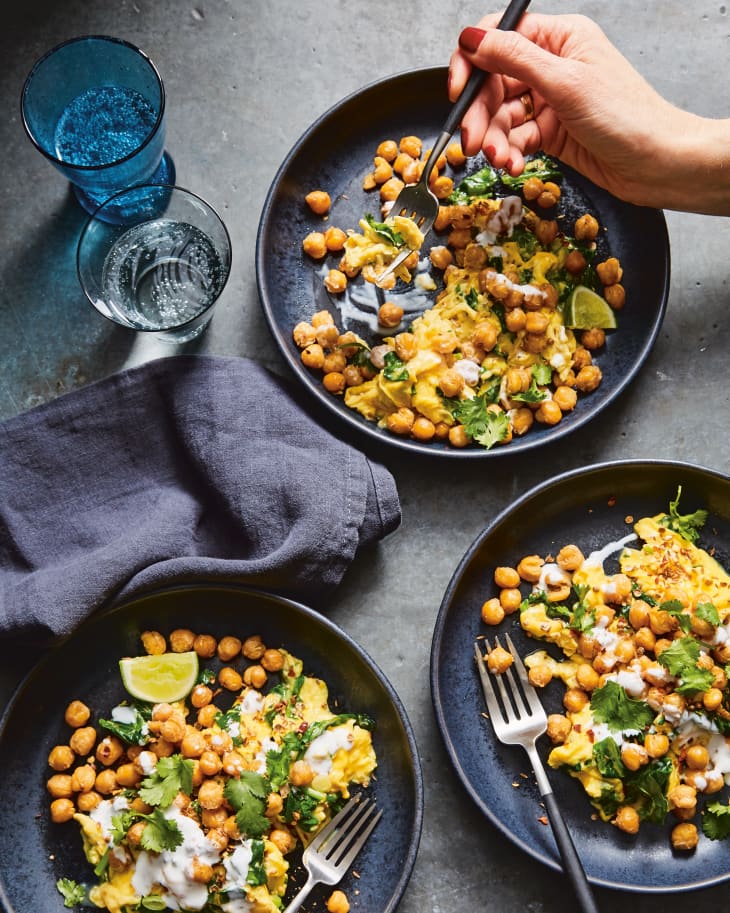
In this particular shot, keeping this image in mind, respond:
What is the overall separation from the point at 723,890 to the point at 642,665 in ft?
2.66

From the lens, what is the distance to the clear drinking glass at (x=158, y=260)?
315cm

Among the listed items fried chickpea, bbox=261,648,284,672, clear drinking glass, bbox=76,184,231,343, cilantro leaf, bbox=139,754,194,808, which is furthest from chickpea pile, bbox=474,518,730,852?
clear drinking glass, bbox=76,184,231,343

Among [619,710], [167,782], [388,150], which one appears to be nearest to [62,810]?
[167,782]

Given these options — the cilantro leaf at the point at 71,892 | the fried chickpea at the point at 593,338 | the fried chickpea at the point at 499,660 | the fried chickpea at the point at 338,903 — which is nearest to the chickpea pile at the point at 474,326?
the fried chickpea at the point at 593,338

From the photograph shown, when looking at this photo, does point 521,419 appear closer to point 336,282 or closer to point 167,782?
point 336,282

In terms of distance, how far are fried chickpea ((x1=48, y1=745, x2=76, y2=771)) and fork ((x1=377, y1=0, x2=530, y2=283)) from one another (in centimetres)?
179

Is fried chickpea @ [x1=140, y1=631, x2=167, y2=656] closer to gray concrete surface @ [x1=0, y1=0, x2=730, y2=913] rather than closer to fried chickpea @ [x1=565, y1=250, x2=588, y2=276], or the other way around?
gray concrete surface @ [x1=0, y1=0, x2=730, y2=913]

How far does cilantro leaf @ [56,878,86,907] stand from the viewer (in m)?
2.96

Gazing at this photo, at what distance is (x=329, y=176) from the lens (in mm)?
3301

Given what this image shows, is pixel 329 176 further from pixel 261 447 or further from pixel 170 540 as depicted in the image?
pixel 170 540

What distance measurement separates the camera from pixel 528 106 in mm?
3133

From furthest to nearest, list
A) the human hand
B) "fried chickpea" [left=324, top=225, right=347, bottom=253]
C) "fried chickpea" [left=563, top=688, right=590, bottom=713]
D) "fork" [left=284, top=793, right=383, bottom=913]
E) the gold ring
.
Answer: "fried chickpea" [left=324, top=225, right=347, bottom=253]
the gold ring
"fried chickpea" [left=563, top=688, right=590, bottom=713]
"fork" [left=284, top=793, right=383, bottom=913]
the human hand

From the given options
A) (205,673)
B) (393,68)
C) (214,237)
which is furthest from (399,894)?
(393,68)

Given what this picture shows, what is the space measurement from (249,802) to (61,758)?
623mm
